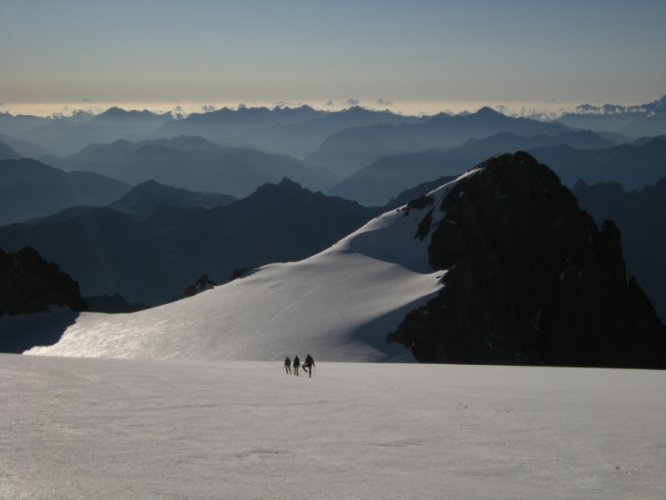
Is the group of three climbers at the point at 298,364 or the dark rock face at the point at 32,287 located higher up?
the dark rock face at the point at 32,287

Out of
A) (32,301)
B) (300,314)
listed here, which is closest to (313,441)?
(300,314)

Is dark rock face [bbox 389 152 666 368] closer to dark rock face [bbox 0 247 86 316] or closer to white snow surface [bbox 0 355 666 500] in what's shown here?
white snow surface [bbox 0 355 666 500]

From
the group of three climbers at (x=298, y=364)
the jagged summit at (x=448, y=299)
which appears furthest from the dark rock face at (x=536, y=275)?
the group of three climbers at (x=298, y=364)

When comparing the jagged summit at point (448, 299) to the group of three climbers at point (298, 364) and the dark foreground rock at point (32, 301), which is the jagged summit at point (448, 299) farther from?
the group of three climbers at point (298, 364)

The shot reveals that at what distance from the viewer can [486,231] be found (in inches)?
3241

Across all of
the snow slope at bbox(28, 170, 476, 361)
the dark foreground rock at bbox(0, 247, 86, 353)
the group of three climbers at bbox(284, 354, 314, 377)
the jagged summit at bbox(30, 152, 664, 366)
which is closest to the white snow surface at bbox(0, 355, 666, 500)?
the group of three climbers at bbox(284, 354, 314, 377)

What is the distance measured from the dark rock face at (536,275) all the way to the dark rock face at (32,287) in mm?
52185

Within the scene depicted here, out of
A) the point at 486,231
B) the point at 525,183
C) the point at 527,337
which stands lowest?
the point at 527,337

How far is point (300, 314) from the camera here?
66688mm

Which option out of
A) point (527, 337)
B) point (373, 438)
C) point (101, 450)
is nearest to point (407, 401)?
point (373, 438)

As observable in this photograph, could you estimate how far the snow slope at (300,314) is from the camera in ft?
190

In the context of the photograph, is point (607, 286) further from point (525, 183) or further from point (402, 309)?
point (402, 309)

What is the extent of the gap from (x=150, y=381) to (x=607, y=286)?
69860 mm

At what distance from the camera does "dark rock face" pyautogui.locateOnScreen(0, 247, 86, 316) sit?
311ft
